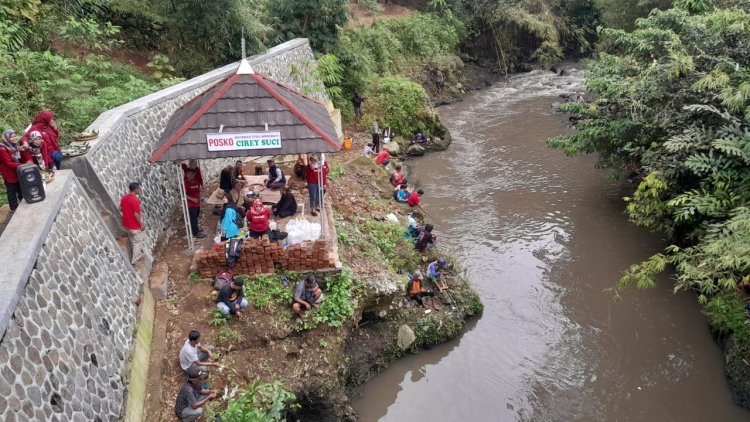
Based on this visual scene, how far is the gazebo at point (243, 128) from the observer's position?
30.1ft

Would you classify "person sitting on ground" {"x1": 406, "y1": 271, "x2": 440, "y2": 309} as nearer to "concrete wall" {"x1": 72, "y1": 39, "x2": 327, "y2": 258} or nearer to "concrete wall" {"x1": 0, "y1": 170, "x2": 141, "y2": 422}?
"concrete wall" {"x1": 72, "y1": 39, "x2": 327, "y2": 258}

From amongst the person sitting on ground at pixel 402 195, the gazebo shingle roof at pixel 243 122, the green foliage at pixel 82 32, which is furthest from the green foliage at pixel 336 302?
the green foliage at pixel 82 32

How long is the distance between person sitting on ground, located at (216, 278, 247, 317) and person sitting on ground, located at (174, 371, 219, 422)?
5.27 ft

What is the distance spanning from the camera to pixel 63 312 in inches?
243

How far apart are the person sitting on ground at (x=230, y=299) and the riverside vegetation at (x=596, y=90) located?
34 centimetres

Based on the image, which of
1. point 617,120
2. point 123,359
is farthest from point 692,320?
point 123,359

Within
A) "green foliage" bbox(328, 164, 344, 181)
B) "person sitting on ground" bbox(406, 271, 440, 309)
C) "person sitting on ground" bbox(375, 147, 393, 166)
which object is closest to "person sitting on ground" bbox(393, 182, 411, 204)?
"green foliage" bbox(328, 164, 344, 181)

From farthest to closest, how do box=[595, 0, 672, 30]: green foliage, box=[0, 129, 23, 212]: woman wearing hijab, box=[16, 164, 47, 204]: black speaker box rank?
box=[595, 0, 672, 30]: green foliage → box=[0, 129, 23, 212]: woman wearing hijab → box=[16, 164, 47, 204]: black speaker box

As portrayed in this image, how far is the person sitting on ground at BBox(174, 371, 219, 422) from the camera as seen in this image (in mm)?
7426

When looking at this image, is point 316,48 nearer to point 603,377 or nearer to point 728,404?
point 603,377

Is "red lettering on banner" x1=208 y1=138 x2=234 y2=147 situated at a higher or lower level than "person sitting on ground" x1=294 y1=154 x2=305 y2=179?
higher

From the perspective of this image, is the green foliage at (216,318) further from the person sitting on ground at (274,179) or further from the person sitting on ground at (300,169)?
the person sitting on ground at (300,169)

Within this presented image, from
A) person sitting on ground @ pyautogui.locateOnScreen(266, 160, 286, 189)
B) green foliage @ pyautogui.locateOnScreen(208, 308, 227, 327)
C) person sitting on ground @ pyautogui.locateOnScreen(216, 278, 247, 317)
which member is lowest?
green foliage @ pyautogui.locateOnScreen(208, 308, 227, 327)

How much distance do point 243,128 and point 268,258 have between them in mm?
2606
